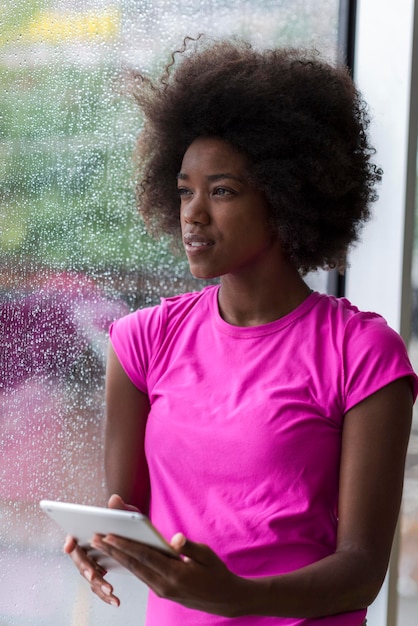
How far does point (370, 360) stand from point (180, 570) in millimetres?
419

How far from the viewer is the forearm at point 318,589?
46.3 inches

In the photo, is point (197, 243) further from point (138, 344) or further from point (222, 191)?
point (138, 344)

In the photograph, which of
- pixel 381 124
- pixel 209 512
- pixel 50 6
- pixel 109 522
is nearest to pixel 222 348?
pixel 209 512

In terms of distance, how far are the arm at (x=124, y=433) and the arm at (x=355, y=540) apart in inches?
12.6

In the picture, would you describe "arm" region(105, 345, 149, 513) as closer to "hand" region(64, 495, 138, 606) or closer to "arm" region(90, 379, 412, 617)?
"hand" region(64, 495, 138, 606)

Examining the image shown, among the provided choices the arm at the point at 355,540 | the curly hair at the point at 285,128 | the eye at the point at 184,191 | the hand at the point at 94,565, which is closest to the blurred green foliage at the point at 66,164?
the curly hair at the point at 285,128

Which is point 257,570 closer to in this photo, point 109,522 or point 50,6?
point 109,522

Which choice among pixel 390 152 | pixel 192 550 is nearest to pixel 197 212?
pixel 192 550

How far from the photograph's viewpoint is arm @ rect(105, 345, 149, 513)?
1441 millimetres

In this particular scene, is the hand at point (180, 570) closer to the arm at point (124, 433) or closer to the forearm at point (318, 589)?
the forearm at point (318, 589)

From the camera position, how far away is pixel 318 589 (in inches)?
48.0

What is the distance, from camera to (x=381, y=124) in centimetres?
202

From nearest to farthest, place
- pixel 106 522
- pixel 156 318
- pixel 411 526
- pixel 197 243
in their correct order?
pixel 106 522
pixel 197 243
pixel 156 318
pixel 411 526

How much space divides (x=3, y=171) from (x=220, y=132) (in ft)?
1.17
